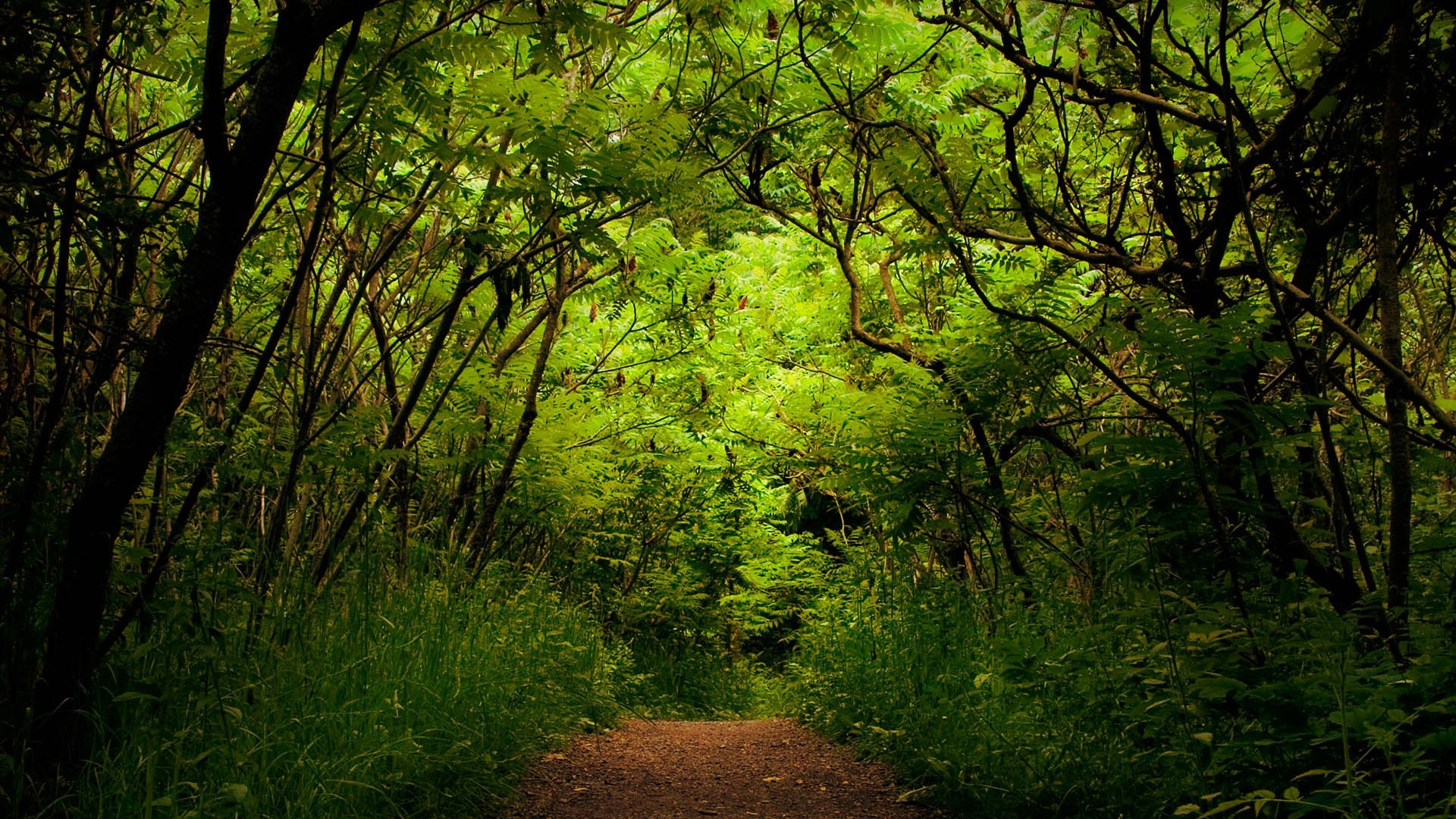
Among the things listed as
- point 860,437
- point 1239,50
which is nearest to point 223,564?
point 860,437

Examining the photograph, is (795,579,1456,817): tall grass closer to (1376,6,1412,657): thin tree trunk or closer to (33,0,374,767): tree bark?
(1376,6,1412,657): thin tree trunk

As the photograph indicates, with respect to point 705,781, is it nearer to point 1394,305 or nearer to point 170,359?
point 170,359

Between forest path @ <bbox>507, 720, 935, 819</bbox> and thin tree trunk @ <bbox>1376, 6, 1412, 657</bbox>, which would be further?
forest path @ <bbox>507, 720, 935, 819</bbox>

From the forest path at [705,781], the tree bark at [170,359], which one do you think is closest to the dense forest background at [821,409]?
the tree bark at [170,359]

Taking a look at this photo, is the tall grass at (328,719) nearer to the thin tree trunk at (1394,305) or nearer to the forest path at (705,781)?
the forest path at (705,781)

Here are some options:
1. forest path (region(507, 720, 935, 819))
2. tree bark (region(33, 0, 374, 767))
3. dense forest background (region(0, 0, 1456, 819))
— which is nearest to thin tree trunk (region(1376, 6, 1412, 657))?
dense forest background (region(0, 0, 1456, 819))

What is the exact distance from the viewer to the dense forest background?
2742 millimetres

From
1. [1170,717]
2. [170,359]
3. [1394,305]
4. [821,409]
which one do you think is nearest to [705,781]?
[1170,717]

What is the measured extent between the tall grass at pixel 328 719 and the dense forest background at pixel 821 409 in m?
0.03

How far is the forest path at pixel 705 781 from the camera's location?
4461mm

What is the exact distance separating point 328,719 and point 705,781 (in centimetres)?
268

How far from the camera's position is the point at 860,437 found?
19.7 ft

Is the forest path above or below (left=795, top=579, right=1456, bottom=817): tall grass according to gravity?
below

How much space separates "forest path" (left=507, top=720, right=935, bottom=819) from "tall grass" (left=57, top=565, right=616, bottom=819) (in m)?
0.29
